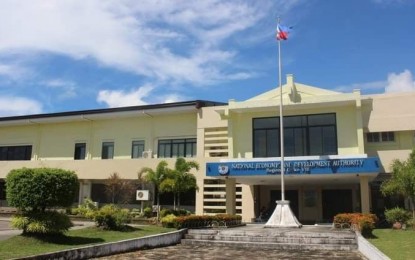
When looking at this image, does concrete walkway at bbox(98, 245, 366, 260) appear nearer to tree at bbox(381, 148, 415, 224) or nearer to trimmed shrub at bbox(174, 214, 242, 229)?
trimmed shrub at bbox(174, 214, 242, 229)

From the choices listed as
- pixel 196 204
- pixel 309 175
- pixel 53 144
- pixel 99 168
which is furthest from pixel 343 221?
pixel 53 144

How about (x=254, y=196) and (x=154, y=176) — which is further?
(x=254, y=196)

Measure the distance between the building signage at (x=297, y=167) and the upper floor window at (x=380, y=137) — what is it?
4.48 meters

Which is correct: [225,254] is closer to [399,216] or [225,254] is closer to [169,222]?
[169,222]

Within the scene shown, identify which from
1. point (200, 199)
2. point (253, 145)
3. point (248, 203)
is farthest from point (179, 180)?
point (248, 203)

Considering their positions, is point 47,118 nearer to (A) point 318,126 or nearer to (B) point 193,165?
(B) point 193,165

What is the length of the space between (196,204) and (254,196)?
399 cm

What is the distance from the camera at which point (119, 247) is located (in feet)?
50.1

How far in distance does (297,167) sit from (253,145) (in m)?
4.42

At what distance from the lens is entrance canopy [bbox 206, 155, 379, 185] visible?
2300cm

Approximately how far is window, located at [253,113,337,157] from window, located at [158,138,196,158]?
586 cm

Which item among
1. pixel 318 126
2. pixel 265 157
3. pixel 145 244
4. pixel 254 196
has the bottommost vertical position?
pixel 145 244

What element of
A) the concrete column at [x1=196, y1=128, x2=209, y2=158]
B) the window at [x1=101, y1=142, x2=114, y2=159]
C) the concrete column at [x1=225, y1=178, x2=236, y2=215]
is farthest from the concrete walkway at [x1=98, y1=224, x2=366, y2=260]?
the window at [x1=101, y1=142, x2=114, y2=159]

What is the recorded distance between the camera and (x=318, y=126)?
26672 millimetres
